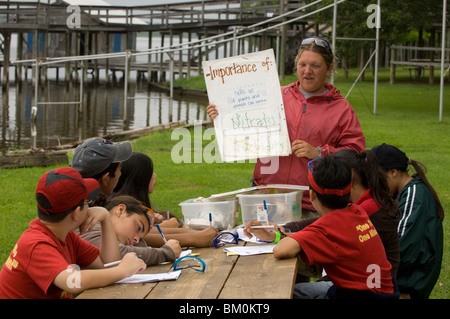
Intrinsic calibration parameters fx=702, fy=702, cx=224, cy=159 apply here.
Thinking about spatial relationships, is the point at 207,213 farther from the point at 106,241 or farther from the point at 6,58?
the point at 6,58

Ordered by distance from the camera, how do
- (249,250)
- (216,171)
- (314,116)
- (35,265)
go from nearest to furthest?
(35,265) < (249,250) < (314,116) < (216,171)

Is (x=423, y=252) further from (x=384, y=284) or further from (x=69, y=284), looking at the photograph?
(x=69, y=284)

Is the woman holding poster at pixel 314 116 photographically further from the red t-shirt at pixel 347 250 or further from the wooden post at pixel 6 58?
the wooden post at pixel 6 58

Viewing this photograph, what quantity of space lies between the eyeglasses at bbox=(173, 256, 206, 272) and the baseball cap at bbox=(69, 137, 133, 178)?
75 cm

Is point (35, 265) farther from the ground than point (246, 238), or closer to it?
farther from the ground

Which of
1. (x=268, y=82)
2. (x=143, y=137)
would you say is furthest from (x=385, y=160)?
(x=143, y=137)

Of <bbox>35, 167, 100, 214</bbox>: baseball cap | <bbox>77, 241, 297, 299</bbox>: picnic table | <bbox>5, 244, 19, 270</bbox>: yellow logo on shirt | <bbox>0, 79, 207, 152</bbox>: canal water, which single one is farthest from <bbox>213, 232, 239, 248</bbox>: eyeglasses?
<bbox>0, 79, 207, 152</bbox>: canal water

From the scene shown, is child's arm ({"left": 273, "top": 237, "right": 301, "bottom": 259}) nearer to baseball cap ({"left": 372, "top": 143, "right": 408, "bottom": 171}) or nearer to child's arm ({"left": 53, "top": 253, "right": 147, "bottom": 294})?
child's arm ({"left": 53, "top": 253, "right": 147, "bottom": 294})

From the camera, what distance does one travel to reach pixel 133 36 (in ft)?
162

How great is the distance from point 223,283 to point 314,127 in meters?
1.78

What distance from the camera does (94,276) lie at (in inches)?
127

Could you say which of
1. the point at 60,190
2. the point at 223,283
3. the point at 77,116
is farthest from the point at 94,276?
the point at 77,116

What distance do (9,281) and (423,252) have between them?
2543 mm

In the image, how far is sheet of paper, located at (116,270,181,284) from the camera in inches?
132
